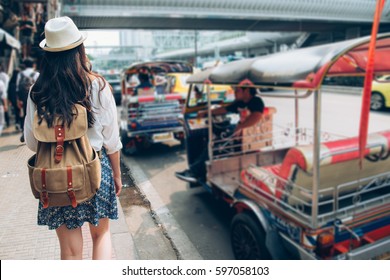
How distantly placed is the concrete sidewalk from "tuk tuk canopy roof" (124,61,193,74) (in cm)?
481

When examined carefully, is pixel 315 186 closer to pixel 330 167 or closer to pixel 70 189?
pixel 330 167

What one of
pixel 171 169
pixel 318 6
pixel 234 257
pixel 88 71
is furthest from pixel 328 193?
pixel 318 6

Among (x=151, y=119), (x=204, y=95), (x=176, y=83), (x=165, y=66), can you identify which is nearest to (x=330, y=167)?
(x=204, y=95)

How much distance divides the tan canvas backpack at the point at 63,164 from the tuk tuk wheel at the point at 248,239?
1577 millimetres

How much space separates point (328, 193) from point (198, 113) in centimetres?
266

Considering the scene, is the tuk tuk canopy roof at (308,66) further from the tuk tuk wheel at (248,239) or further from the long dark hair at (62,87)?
the long dark hair at (62,87)

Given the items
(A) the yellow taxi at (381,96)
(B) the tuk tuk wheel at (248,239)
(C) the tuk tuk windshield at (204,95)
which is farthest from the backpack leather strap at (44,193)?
(A) the yellow taxi at (381,96)

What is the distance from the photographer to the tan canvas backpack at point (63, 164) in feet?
5.54

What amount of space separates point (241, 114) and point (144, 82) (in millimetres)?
4188

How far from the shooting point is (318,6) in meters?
19.4

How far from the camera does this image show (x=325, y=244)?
8.38 feet

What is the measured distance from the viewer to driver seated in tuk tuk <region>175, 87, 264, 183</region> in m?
4.68

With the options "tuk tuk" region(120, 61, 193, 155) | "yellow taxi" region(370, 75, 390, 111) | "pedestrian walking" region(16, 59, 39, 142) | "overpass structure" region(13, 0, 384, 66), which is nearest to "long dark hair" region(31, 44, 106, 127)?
"pedestrian walking" region(16, 59, 39, 142)
